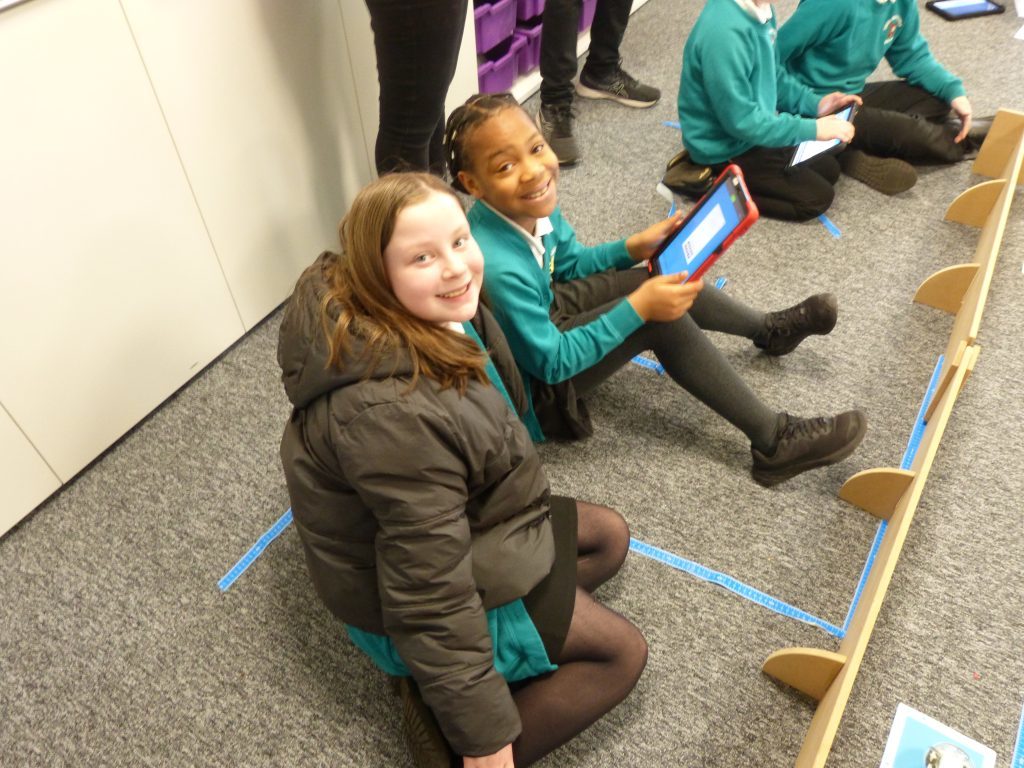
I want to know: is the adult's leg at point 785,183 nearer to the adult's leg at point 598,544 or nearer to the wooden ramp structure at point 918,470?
the wooden ramp structure at point 918,470

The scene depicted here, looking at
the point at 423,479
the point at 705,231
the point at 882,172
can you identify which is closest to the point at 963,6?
the point at 882,172

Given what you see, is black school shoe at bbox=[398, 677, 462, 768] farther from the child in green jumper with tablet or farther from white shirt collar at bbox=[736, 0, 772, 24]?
white shirt collar at bbox=[736, 0, 772, 24]

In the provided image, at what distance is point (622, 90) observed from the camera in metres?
2.36

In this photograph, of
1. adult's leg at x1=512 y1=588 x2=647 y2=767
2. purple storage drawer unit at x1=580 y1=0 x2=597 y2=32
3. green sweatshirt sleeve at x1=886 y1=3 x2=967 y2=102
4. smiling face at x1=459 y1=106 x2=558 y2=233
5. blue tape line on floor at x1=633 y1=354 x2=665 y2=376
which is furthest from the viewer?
purple storage drawer unit at x1=580 y1=0 x2=597 y2=32

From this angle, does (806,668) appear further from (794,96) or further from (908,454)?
(794,96)

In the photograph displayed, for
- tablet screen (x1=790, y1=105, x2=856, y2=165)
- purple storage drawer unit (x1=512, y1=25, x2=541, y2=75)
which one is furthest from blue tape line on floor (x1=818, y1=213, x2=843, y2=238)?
purple storage drawer unit (x1=512, y1=25, x2=541, y2=75)

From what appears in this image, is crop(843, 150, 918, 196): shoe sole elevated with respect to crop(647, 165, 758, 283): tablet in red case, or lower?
lower

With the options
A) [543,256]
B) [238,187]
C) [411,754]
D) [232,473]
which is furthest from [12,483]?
[543,256]

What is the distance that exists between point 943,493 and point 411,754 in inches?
40.7

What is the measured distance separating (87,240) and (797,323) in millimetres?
1341

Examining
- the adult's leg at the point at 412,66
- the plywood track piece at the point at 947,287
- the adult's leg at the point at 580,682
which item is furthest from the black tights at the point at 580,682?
the plywood track piece at the point at 947,287

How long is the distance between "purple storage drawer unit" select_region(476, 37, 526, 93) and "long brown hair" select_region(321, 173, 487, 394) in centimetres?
153

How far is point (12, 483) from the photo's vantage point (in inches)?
48.0

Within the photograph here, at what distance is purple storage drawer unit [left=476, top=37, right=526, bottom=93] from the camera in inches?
84.9
